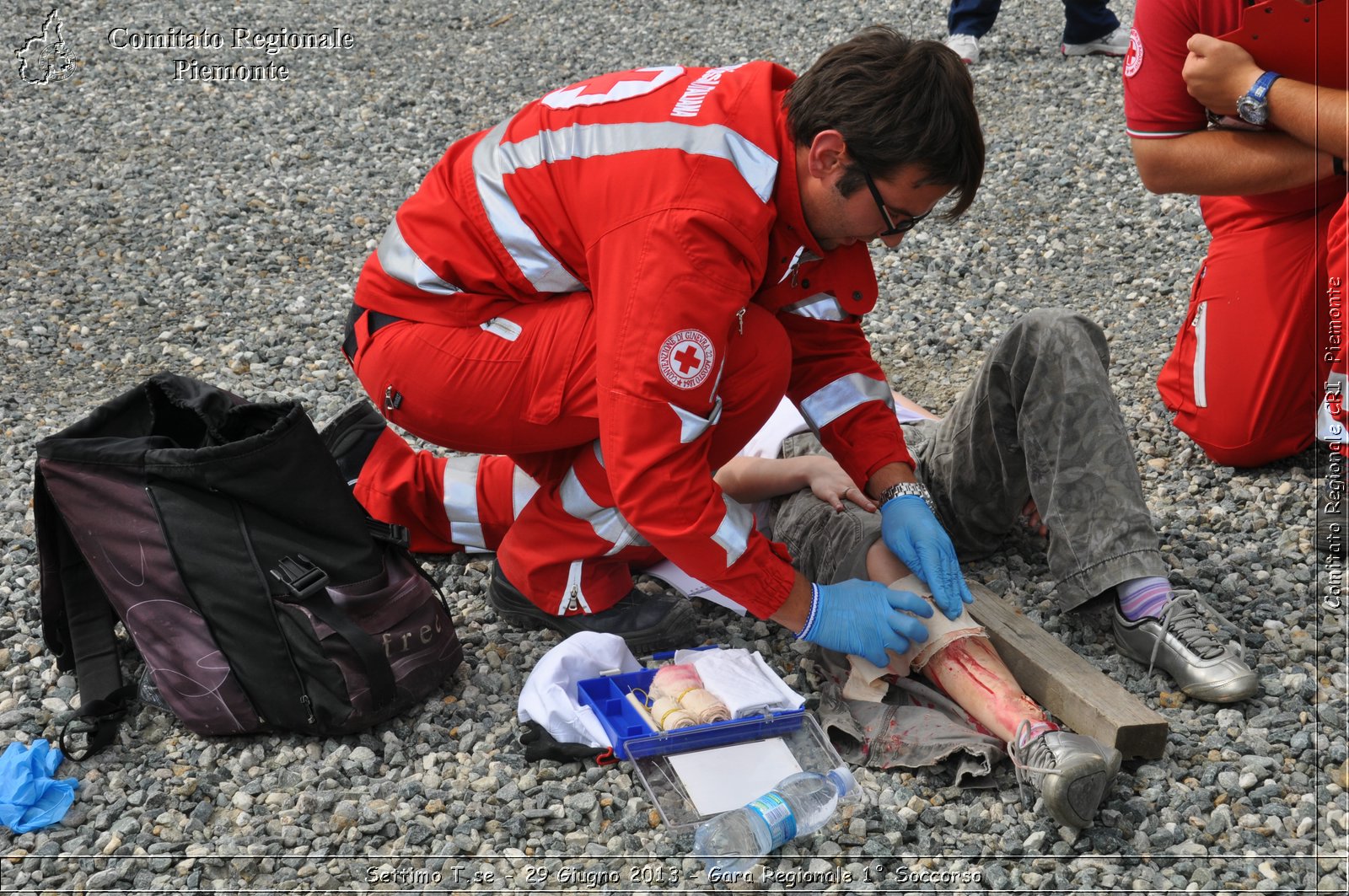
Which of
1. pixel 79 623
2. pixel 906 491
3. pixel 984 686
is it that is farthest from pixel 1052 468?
pixel 79 623

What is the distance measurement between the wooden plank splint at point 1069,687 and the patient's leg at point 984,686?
6cm

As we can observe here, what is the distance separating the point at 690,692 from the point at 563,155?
4.09ft

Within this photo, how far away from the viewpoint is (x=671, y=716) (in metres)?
2.68

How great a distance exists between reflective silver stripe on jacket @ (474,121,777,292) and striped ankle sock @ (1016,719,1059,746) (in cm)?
124

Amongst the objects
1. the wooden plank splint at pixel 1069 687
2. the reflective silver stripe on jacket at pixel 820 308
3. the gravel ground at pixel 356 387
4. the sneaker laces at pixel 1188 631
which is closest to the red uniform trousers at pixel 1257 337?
the gravel ground at pixel 356 387

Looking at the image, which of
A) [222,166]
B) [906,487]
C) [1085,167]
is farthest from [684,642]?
[222,166]

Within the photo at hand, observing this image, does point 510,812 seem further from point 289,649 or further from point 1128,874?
point 1128,874

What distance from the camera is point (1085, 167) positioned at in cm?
613

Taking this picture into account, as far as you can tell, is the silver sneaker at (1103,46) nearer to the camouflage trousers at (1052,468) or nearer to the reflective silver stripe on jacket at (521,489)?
the camouflage trousers at (1052,468)

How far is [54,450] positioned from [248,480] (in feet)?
1.40

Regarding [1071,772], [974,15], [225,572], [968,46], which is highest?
[974,15]

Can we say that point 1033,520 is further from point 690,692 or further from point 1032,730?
point 690,692

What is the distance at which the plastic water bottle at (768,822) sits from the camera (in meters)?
2.37

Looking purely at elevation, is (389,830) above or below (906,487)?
below
